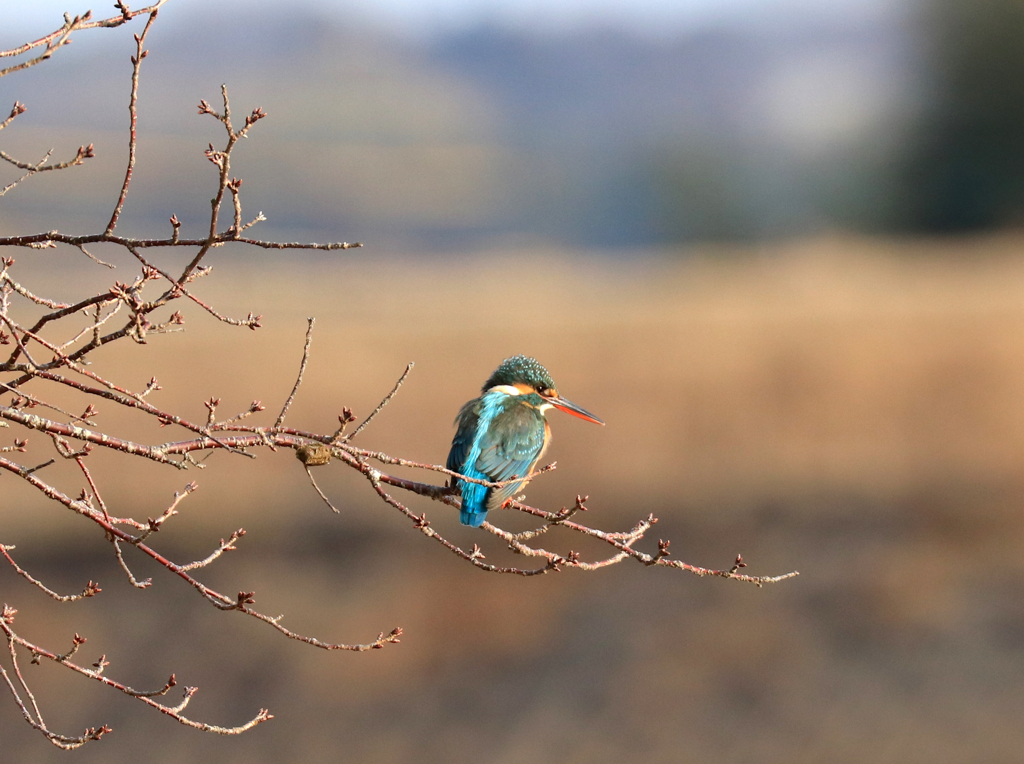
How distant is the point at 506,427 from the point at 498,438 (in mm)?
65

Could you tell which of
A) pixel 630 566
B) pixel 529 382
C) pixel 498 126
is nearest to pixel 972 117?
pixel 630 566

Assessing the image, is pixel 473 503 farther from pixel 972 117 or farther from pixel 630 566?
pixel 972 117

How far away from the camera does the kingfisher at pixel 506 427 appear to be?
372 cm

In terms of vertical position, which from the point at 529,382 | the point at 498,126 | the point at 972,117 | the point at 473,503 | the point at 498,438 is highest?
the point at 498,126

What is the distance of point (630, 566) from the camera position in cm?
1211

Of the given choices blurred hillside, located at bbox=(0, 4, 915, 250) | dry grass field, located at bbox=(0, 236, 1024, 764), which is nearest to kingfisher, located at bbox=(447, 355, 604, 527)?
dry grass field, located at bbox=(0, 236, 1024, 764)

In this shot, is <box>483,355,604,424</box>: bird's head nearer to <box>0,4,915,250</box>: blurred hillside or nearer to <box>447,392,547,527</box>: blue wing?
<box>447,392,547,527</box>: blue wing

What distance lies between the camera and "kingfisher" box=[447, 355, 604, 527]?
372 centimetres

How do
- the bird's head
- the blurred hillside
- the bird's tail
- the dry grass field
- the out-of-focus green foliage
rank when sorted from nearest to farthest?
the bird's tail
the bird's head
the dry grass field
the out-of-focus green foliage
the blurred hillside

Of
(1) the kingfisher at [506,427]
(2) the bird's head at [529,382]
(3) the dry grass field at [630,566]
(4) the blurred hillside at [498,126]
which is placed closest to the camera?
(1) the kingfisher at [506,427]

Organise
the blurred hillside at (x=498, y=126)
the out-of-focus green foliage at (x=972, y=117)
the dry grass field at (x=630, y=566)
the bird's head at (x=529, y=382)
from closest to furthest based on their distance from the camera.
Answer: the bird's head at (x=529, y=382)
the dry grass field at (x=630, y=566)
the out-of-focus green foliage at (x=972, y=117)
the blurred hillside at (x=498, y=126)

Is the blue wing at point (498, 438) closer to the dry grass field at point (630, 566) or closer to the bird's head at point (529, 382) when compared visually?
the bird's head at point (529, 382)

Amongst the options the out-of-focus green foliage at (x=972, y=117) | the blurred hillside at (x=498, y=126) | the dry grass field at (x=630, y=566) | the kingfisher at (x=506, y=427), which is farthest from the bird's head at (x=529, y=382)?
the blurred hillside at (x=498, y=126)

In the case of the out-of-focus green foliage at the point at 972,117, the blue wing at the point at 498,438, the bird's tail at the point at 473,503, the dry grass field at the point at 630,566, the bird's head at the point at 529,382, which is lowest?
the dry grass field at the point at 630,566
